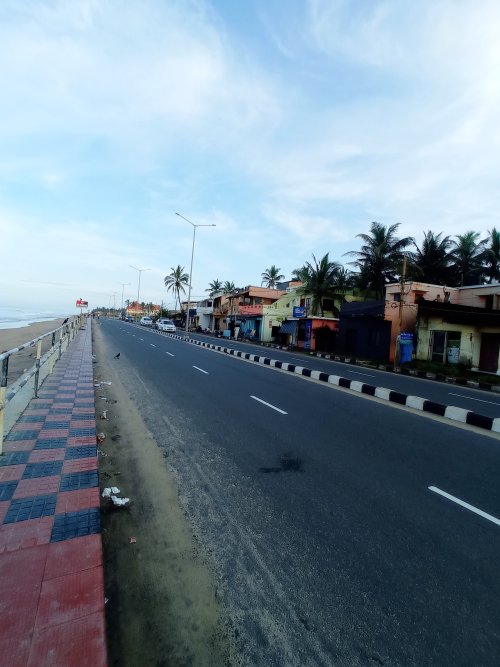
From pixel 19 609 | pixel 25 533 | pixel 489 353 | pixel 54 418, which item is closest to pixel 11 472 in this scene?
pixel 25 533

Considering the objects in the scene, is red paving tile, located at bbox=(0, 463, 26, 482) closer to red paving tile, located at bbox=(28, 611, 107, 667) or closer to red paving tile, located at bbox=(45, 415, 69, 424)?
red paving tile, located at bbox=(45, 415, 69, 424)

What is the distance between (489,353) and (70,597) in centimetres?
2384

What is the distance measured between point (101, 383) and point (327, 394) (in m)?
6.70

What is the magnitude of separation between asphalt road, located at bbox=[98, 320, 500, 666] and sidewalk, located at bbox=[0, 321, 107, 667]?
3.11 feet

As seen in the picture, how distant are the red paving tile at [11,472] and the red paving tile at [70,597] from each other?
1.73 metres

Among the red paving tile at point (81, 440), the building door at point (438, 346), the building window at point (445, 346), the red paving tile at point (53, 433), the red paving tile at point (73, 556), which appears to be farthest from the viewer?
the building door at point (438, 346)

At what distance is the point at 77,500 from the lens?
3.35 metres

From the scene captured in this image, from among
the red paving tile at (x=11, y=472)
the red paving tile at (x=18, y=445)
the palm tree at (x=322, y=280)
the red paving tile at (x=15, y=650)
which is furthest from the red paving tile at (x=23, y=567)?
the palm tree at (x=322, y=280)

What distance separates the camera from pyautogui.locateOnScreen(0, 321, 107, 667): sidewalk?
1928mm

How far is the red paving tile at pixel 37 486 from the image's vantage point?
3383 millimetres

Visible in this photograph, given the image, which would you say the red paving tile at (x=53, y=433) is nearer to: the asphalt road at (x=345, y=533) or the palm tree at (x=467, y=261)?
the asphalt road at (x=345, y=533)

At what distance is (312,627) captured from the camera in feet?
7.41

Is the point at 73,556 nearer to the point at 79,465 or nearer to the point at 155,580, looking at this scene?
the point at 155,580

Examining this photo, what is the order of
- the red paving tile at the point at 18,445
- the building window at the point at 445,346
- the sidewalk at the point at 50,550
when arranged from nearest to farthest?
the sidewalk at the point at 50,550 < the red paving tile at the point at 18,445 < the building window at the point at 445,346
